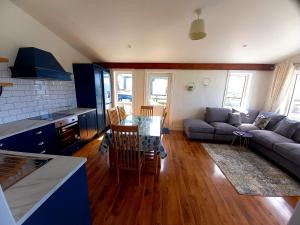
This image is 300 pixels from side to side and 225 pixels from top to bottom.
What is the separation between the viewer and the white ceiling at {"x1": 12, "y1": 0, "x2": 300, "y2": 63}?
2.10m

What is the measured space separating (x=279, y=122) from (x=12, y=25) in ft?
18.5

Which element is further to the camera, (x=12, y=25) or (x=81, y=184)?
(x=12, y=25)

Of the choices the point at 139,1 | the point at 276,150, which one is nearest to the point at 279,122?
the point at 276,150

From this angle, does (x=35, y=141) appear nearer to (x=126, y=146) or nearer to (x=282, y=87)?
(x=126, y=146)

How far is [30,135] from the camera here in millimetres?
1959

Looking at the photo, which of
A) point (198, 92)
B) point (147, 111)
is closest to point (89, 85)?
point (147, 111)

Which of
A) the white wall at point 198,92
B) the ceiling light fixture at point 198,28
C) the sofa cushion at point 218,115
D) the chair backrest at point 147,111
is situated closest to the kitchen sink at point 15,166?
the ceiling light fixture at point 198,28

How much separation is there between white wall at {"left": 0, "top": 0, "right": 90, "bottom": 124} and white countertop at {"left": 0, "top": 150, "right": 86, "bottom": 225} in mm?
1918

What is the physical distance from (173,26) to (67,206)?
116 inches

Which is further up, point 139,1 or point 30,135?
point 139,1

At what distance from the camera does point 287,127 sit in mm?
2979

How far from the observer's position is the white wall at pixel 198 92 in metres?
4.20

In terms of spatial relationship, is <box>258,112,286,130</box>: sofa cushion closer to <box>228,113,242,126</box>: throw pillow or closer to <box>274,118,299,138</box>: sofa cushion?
<box>274,118,299,138</box>: sofa cushion

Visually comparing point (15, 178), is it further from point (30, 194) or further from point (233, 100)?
point (233, 100)
